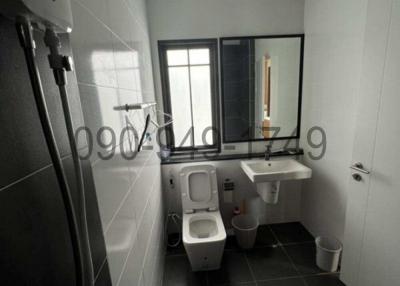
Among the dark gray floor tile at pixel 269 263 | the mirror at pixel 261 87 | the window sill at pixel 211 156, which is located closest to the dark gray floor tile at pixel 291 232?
the dark gray floor tile at pixel 269 263

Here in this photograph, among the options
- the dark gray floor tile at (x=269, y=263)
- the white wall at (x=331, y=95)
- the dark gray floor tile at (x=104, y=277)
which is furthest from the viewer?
the dark gray floor tile at (x=269, y=263)

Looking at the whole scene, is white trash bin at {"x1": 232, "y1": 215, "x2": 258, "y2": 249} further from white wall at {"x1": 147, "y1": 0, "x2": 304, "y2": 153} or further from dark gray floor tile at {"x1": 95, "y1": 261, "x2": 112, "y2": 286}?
white wall at {"x1": 147, "y1": 0, "x2": 304, "y2": 153}

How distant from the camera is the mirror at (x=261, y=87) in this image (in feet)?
6.59

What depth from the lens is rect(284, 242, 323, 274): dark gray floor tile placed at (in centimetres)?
176

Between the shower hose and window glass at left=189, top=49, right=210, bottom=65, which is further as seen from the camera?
window glass at left=189, top=49, right=210, bottom=65

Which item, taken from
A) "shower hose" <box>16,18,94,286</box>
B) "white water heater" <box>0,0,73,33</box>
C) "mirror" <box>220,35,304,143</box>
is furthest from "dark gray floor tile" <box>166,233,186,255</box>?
"white water heater" <box>0,0,73,33</box>

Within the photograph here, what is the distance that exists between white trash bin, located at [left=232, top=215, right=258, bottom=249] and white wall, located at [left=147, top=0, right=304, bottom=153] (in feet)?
5.28

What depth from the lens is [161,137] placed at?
2.12 metres

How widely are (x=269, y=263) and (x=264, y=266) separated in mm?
60

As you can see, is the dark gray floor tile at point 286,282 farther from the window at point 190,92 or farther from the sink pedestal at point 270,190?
the window at point 190,92

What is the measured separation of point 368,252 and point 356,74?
1.17 meters

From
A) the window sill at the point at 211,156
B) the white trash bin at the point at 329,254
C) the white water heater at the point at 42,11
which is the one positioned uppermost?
the white water heater at the point at 42,11

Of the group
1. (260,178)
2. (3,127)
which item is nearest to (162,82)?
(260,178)

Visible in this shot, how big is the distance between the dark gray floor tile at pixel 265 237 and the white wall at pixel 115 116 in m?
1.19
